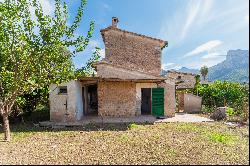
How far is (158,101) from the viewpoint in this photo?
18656 mm

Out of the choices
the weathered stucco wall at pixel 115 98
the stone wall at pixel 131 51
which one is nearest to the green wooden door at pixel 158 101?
the weathered stucco wall at pixel 115 98

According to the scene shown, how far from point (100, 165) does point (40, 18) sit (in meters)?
6.68

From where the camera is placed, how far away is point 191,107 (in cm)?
2308

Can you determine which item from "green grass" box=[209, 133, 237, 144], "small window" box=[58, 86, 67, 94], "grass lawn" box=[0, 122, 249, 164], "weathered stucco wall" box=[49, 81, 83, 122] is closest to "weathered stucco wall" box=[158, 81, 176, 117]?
"grass lawn" box=[0, 122, 249, 164]

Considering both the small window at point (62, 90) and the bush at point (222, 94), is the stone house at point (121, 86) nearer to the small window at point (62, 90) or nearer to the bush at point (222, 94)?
the small window at point (62, 90)

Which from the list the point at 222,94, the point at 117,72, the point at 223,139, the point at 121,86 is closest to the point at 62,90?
the point at 121,86

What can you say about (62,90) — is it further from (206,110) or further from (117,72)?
(206,110)

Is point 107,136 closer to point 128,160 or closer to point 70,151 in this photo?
point 70,151

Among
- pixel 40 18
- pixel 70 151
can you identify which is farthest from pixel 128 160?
pixel 40 18

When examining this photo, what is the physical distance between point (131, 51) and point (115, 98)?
6285 mm

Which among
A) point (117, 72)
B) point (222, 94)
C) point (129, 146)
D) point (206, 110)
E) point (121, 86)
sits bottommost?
point (206, 110)

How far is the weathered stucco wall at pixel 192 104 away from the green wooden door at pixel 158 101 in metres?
5.23

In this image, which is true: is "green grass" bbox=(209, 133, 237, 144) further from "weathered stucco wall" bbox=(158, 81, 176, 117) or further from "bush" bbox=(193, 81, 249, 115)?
"bush" bbox=(193, 81, 249, 115)

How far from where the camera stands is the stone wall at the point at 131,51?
22609 millimetres
